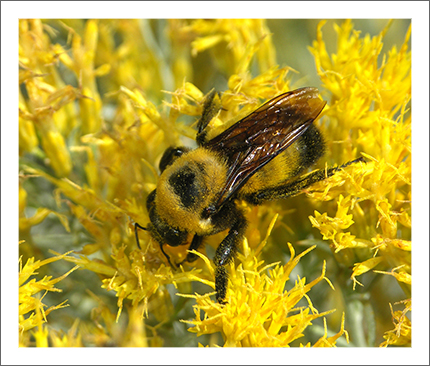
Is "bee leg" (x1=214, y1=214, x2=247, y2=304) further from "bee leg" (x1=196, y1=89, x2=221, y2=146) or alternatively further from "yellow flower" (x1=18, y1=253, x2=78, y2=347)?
"yellow flower" (x1=18, y1=253, x2=78, y2=347)

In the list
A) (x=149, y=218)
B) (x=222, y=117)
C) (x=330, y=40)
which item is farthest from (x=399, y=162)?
(x=330, y=40)

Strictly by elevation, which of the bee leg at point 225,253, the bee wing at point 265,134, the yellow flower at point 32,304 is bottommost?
the yellow flower at point 32,304

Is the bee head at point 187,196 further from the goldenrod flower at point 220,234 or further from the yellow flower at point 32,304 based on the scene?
the yellow flower at point 32,304

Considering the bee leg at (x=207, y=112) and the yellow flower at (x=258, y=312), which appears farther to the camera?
the bee leg at (x=207, y=112)

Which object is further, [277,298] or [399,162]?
[399,162]

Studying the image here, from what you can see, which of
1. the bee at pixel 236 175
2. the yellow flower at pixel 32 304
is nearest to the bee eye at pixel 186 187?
the bee at pixel 236 175

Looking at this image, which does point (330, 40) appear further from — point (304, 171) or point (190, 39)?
point (304, 171)
